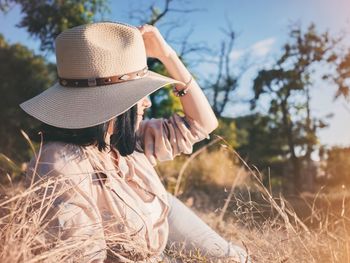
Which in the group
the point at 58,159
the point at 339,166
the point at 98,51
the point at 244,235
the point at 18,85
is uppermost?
the point at 98,51

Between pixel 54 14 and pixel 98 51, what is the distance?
415 inches

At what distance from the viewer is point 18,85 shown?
1249cm

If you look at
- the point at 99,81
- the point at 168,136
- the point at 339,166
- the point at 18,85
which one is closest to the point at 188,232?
the point at 168,136

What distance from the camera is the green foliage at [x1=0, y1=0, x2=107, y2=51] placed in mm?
11414

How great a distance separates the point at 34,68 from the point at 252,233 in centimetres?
1264

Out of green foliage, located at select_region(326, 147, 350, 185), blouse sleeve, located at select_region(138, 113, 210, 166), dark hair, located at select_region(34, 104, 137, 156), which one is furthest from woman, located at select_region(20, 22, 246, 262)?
green foliage, located at select_region(326, 147, 350, 185)

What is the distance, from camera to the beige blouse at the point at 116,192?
1.28 metres

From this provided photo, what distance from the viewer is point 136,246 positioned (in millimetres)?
1241

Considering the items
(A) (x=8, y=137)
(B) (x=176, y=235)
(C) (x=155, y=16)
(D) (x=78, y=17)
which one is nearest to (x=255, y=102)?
(C) (x=155, y=16)

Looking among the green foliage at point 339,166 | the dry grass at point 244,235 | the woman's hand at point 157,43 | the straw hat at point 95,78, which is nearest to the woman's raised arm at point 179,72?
the woman's hand at point 157,43

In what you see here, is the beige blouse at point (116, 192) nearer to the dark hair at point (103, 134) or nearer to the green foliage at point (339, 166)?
the dark hair at point (103, 134)

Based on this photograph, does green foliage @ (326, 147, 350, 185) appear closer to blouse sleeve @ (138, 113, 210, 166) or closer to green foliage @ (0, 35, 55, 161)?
green foliage @ (0, 35, 55, 161)

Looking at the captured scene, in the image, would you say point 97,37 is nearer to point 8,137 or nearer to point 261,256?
point 261,256

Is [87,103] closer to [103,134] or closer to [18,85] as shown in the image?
[103,134]
